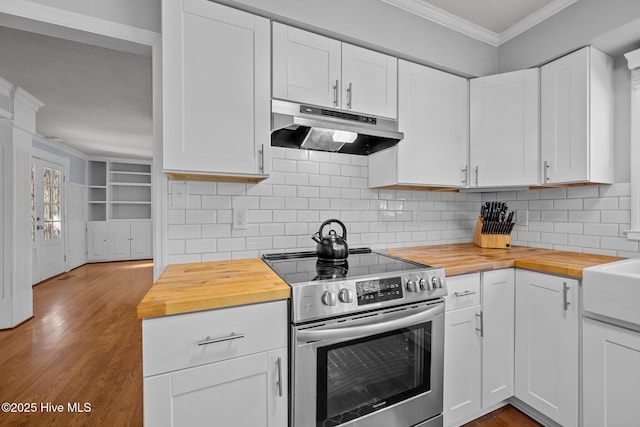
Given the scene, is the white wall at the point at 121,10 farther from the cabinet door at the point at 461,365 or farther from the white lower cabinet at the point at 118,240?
the white lower cabinet at the point at 118,240

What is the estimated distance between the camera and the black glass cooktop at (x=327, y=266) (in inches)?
52.3

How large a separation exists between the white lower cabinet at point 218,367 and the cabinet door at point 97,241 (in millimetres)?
7665

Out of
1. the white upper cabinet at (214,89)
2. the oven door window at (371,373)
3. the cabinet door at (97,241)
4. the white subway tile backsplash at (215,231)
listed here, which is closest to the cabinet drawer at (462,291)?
the oven door window at (371,373)

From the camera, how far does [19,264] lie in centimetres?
326

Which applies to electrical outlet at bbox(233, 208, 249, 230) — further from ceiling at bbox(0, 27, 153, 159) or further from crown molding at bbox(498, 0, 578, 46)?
crown molding at bbox(498, 0, 578, 46)

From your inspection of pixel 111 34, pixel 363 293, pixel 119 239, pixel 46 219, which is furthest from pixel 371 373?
pixel 119 239

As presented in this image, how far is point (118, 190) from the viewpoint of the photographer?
761 centimetres

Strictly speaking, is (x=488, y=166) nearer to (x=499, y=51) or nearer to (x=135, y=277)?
(x=499, y=51)

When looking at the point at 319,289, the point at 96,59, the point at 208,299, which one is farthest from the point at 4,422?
the point at 96,59

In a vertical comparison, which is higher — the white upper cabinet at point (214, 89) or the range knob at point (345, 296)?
the white upper cabinet at point (214, 89)

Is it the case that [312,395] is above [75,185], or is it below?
below

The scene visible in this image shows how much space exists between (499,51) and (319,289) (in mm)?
2468

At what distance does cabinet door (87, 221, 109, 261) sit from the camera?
22.7ft

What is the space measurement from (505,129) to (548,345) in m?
1.45
